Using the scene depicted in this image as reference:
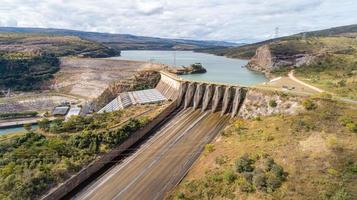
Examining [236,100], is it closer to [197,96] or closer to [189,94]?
[197,96]

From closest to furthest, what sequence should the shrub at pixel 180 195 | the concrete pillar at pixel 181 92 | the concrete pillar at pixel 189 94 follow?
the shrub at pixel 180 195 → the concrete pillar at pixel 189 94 → the concrete pillar at pixel 181 92

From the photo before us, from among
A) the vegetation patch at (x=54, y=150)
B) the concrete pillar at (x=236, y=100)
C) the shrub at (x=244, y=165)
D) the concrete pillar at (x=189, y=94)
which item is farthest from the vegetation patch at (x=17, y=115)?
the shrub at (x=244, y=165)

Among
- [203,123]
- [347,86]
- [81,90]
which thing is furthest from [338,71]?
[81,90]

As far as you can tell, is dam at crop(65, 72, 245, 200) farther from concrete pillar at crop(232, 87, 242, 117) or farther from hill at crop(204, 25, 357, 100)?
hill at crop(204, 25, 357, 100)

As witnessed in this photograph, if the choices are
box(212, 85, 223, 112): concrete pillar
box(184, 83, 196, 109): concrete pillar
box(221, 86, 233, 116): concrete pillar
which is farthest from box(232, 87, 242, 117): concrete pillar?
box(184, 83, 196, 109): concrete pillar

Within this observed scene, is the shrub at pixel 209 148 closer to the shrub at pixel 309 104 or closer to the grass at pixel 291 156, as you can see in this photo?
the grass at pixel 291 156
